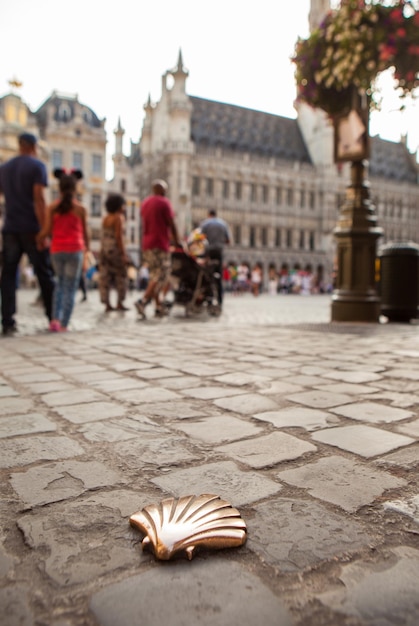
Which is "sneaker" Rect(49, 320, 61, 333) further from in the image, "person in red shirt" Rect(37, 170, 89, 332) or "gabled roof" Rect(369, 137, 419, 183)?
"gabled roof" Rect(369, 137, 419, 183)

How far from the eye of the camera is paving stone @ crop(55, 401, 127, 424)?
7.22 feet

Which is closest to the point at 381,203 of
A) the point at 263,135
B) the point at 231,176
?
the point at 263,135

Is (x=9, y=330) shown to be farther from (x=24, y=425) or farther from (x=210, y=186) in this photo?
(x=210, y=186)

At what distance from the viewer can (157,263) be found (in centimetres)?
819

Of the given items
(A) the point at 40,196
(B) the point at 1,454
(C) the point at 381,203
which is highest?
(C) the point at 381,203

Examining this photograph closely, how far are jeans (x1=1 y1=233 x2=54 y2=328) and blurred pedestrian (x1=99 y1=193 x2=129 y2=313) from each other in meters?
3.05

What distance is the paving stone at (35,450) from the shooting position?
169 centimetres

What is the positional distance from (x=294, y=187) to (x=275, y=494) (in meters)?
62.2

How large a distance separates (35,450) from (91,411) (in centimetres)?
55

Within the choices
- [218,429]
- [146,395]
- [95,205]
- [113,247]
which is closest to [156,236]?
[113,247]

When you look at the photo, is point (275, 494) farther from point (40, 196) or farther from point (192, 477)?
point (40, 196)

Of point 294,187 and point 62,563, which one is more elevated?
point 294,187

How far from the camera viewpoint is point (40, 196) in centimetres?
578

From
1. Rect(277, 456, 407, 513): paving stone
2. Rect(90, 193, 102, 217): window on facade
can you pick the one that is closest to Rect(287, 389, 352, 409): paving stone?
Rect(277, 456, 407, 513): paving stone
